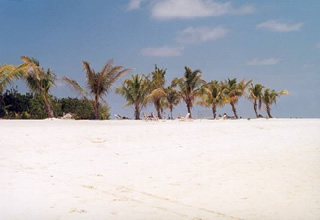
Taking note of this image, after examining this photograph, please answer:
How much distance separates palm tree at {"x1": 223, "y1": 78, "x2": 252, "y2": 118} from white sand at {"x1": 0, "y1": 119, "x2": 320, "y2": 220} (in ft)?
92.0

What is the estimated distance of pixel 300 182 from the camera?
7703 millimetres

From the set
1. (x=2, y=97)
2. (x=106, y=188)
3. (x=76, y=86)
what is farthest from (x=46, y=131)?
(x=2, y=97)

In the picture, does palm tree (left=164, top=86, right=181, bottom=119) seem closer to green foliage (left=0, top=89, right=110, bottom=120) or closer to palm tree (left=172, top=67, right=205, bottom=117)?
palm tree (left=172, top=67, right=205, bottom=117)

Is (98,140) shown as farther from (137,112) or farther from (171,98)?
(171,98)

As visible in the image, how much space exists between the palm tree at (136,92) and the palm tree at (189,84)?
19.8 feet

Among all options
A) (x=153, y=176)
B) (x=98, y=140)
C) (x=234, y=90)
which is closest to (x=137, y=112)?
(x=234, y=90)

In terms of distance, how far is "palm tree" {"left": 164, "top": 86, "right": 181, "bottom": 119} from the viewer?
129ft

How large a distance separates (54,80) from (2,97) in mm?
6178

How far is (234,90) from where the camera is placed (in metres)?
41.9

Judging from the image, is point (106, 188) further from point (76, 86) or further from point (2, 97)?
point (2, 97)

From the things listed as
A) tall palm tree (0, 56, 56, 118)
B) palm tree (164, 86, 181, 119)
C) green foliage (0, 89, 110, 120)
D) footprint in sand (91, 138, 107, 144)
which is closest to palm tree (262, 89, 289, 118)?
palm tree (164, 86, 181, 119)

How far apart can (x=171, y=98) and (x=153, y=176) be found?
32663 millimetres

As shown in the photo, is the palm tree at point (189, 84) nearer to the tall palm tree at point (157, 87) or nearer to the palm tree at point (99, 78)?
the tall palm tree at point (157, 87)

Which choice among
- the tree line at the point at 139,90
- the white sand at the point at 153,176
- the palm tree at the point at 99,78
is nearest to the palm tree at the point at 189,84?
the tree line at the point at 139,90
